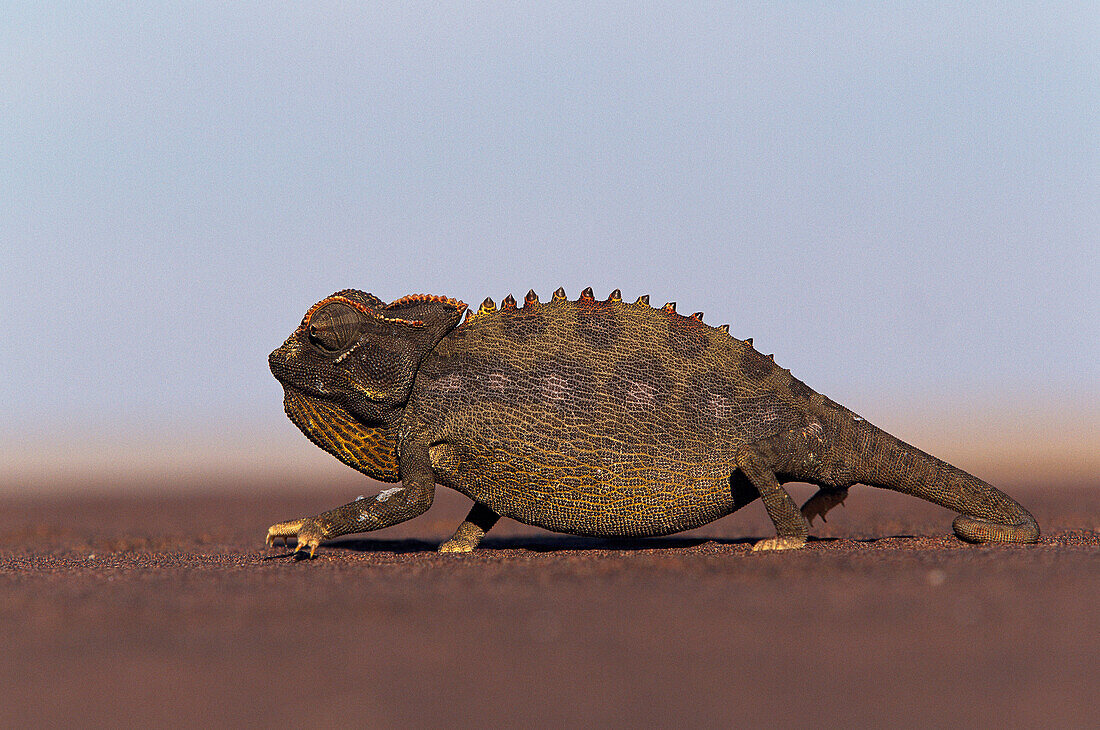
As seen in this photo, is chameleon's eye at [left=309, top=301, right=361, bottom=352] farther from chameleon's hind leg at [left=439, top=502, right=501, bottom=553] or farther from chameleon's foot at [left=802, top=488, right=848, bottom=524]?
chameleon's foot at [left=802, top=488, right=848, bottom=524]

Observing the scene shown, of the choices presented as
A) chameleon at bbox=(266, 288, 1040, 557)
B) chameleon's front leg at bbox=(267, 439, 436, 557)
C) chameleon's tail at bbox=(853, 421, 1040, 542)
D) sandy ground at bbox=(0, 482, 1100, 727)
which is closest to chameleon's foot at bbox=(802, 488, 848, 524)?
chameleon at bbox=(266, 288, 1040, 557)

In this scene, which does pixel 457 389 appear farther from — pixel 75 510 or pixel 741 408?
pixel 75 510

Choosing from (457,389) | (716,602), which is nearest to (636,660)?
(716,602)

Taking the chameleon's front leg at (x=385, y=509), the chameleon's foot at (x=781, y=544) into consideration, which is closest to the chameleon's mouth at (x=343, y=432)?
the chameleon's front leg at (x=385, y=509)

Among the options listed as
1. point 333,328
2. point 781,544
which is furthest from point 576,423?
point 333,328

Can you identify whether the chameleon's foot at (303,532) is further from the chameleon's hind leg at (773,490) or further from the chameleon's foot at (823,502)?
the chameleon's foot at (823,502)

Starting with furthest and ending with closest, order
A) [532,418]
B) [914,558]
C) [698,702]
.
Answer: [532,418] < [914,558] < [698,702]

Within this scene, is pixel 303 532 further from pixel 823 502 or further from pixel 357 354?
pixel 823 502
